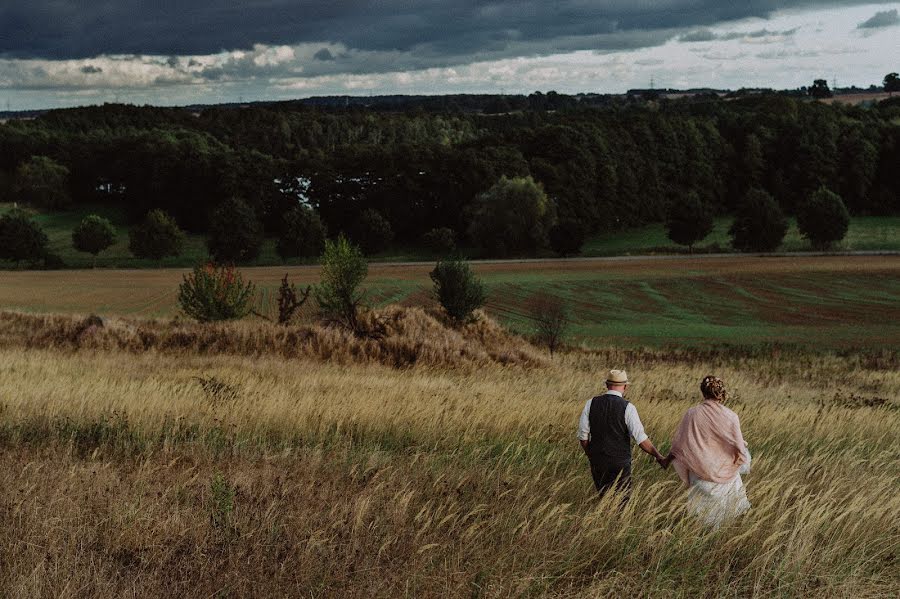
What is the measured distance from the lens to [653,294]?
217ft

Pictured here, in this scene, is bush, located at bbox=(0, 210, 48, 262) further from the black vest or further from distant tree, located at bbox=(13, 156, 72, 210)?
the black vest

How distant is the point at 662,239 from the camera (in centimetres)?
10238

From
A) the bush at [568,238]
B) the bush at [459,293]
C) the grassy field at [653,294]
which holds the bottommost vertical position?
the grassy field at [653,294]

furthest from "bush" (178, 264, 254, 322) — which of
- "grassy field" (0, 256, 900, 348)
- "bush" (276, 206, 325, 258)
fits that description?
"bush" (276, 206, 325, 258)

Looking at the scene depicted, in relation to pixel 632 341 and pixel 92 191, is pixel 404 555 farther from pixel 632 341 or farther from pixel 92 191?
pixel 92 191

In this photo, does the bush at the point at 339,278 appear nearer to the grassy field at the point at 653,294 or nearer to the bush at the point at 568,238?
the grassy field at the point at 653,294

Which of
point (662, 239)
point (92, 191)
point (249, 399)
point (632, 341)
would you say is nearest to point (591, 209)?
point (662, 239)

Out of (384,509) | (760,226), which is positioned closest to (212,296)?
(384,509)

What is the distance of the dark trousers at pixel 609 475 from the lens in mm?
6754

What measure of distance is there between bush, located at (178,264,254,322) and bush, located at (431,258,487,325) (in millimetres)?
8286

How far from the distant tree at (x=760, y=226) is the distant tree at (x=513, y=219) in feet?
67.2

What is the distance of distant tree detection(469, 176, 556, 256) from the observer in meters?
92.4

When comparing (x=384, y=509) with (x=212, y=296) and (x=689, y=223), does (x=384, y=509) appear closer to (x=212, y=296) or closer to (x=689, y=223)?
(x=212, y=296)

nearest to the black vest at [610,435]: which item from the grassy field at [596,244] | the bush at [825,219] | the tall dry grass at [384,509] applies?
the tall dry grass at [384,509]
